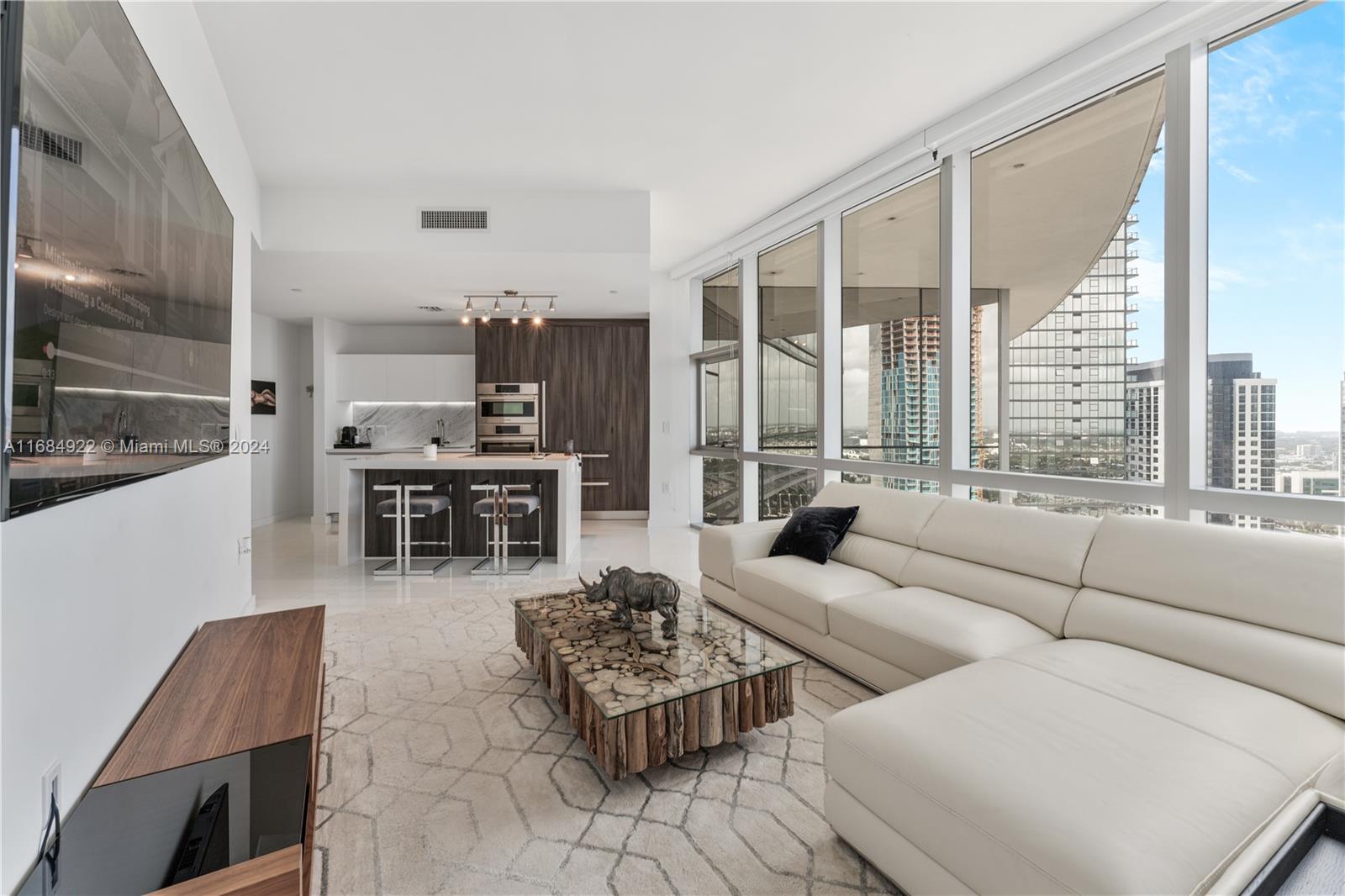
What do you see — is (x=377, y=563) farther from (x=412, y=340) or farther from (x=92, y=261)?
(x=92, y=261)

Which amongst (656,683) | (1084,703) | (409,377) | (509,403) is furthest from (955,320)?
(409,377)

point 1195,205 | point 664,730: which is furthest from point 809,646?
point 1195,205

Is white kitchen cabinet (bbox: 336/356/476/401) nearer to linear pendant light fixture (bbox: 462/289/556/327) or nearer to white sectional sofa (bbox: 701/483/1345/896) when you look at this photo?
linear pendant light fixture (bbox: 462/289/556/327)

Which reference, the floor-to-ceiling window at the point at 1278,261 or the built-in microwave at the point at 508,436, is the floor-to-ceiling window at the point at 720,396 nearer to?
the built-in microwave at the point at 508,436

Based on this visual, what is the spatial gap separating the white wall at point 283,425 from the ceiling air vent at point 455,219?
389cm

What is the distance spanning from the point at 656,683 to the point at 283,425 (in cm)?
753

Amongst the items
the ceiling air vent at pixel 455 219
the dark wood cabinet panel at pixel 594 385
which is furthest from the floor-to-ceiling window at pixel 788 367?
the ceiling air vent at pixel 455 219

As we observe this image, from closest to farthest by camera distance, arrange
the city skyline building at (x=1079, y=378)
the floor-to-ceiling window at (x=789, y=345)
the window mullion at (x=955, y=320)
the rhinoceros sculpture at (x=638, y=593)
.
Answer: the rhinoceros sculpture at (x=638, y=593)
the city skyline building at (x=1079, y=378)
the window mullion at (x=955, y=320)
the floor-to-ceiling window at (x=789, y=345)

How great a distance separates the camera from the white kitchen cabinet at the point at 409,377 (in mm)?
7707

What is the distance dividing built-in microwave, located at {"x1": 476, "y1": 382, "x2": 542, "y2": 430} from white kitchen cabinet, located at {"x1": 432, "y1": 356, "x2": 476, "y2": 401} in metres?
0.26

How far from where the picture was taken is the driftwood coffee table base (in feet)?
6.23

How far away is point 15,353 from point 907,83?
3.64 m

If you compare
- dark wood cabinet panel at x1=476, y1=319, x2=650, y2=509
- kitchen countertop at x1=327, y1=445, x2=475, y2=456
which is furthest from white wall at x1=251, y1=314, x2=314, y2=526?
dark wood cabinet panel at x1=476, y1=319, x2=650, y2=509

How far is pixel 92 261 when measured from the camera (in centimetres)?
131
